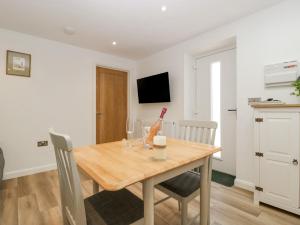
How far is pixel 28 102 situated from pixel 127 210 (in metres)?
2.79

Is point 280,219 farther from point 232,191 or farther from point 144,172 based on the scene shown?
point 144,172

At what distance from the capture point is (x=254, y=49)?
2258mm

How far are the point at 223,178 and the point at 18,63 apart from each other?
3868 mm

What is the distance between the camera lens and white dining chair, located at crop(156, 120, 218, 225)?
1289mm

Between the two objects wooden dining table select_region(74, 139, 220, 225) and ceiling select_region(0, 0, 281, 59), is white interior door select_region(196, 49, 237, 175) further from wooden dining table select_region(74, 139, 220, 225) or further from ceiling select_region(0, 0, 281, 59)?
wooden dining table select_region(74, 139, 220, 225)

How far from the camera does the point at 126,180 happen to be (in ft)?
2.52

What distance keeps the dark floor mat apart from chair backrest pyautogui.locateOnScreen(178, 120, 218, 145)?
1205 millimetres

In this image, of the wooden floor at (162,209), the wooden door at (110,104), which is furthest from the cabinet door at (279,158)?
the wooden door at (110,104)

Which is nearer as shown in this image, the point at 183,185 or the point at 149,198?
the point at 149,198

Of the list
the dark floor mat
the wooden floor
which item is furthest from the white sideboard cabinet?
the dark floor mat

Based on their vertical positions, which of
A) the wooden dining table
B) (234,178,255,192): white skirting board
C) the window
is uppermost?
the window

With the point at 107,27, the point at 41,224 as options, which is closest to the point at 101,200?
the point at 41,224

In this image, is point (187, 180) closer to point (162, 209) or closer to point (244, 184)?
point (162, 209)

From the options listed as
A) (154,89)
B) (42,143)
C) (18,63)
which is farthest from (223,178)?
(18,63)
